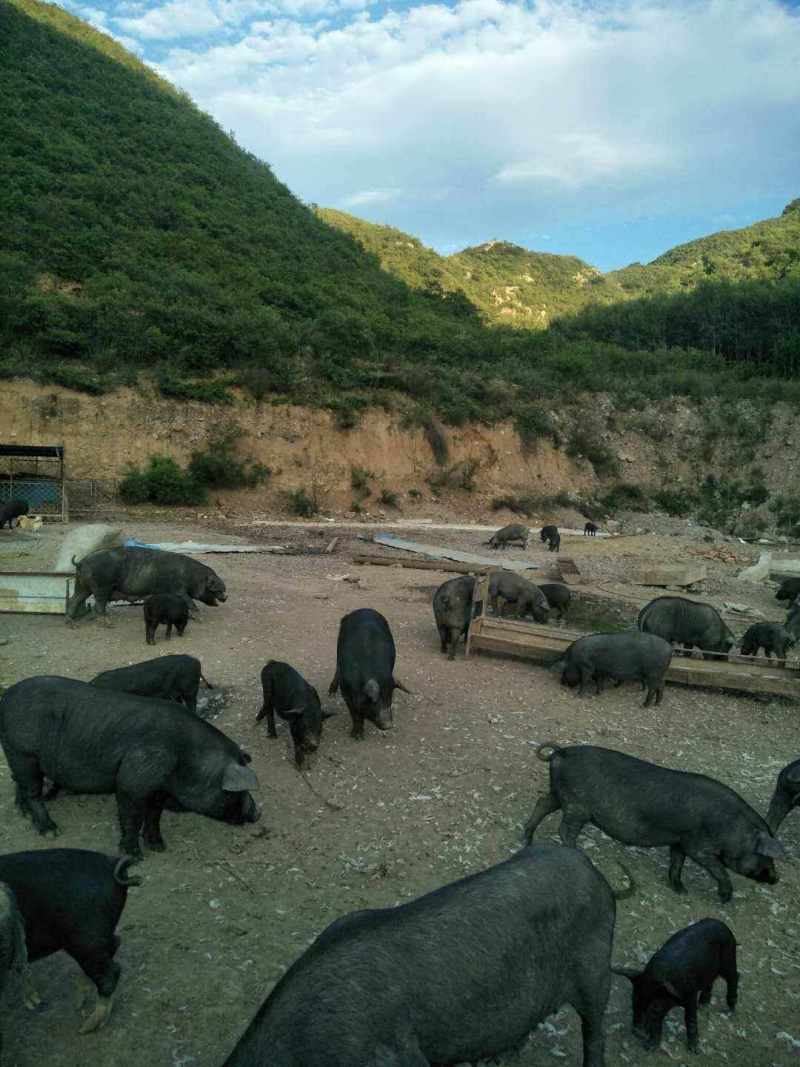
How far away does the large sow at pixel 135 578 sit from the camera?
36.4ft

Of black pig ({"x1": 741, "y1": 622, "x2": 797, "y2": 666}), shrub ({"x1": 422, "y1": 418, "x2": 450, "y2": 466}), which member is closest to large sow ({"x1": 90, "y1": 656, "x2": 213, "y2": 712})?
black pig ({"x1": 741, "y1": 622, "x2": 797, "y2": 666})

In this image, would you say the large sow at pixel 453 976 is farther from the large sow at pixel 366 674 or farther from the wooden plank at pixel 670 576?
the wooden plank at pixel 670 576

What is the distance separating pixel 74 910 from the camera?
366 centimetres

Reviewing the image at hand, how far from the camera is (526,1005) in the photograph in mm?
3217

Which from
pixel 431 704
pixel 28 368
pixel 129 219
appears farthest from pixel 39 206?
pixel 431 704

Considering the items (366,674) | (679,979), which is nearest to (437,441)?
(366,674)

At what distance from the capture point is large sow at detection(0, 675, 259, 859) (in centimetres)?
521

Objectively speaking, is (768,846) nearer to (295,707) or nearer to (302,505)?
(295,707)

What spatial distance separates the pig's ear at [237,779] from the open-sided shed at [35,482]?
20.1 metres

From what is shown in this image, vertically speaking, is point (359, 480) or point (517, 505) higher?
point (359, 480)

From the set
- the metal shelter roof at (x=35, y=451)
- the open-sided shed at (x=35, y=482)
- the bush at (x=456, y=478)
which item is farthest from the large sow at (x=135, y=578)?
the bush at (x=456, y=478)

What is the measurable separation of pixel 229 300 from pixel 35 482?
690 inches

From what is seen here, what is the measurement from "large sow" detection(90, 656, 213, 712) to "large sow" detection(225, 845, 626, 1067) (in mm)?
4641

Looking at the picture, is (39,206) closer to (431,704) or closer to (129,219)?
(129,219)
